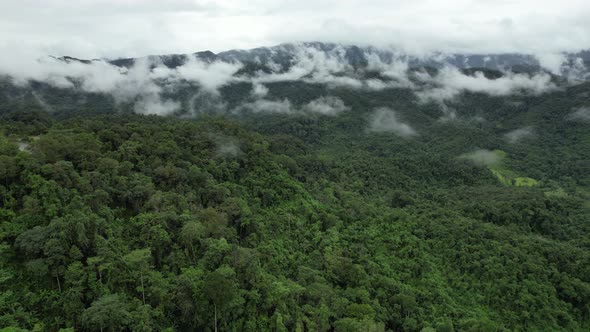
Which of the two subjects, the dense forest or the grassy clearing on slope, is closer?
the dense forest

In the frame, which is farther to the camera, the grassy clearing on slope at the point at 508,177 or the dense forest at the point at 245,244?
the grassy clearing on slope at the point at 508,177

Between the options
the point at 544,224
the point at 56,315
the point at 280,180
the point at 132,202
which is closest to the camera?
the point at 56,315

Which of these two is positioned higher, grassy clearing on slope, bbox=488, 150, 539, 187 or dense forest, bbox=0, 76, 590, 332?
dense forest, bbox=0, 76, 590, 332

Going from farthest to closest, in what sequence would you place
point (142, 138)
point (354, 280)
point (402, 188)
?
point (402, 188), point (142, 138), point (354, 280)

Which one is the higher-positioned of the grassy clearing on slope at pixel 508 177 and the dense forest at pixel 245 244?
the dense forest at pixel 245 244

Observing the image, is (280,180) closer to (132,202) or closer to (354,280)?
(354,280)

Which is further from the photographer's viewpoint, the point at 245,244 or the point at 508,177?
the point at 508,177

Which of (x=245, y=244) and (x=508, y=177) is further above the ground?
(x=245, y=244)

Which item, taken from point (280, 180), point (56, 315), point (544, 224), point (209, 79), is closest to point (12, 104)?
point (209, 79)
